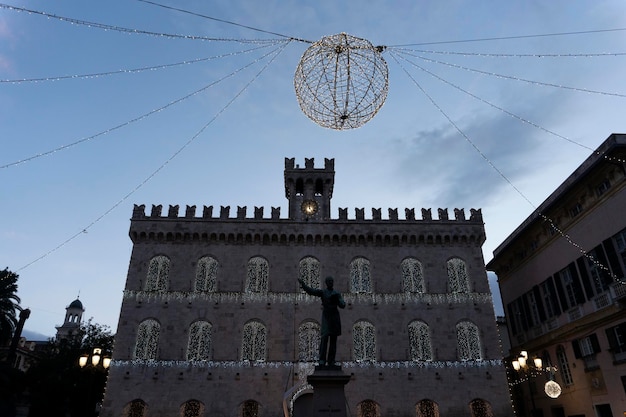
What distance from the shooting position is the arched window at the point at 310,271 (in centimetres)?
2970

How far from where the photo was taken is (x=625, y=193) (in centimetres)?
2175

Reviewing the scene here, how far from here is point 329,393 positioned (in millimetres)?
12109

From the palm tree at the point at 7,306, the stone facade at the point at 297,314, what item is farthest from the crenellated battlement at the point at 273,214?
the palm tree at the point at 7,306

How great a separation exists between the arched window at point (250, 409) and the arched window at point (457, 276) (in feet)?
47.0

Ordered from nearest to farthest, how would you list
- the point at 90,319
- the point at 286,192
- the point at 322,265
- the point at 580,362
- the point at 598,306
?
1. the point at 598,306
2. the point at 580,362
3. the point at 322,265
4. the point at 286,192
5. the point at 90,319

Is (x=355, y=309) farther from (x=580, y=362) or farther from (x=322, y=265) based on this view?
(x=580, y=362)

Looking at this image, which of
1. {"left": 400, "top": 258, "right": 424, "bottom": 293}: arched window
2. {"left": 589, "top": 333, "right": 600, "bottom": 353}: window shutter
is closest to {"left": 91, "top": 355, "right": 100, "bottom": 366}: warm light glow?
{"left": 400, "top": 258, "right": 424, "bottom": 293}: arched window

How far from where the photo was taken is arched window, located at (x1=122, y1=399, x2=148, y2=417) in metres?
25.9

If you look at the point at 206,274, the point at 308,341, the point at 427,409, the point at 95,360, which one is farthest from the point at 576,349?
the point at 95,360

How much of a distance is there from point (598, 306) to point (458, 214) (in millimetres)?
10649

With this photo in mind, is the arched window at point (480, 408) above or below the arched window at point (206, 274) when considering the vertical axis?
below

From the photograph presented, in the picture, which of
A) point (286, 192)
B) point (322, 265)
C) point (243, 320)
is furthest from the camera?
point (286, 192)

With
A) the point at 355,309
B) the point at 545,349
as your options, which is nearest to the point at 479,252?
the point at 545,349

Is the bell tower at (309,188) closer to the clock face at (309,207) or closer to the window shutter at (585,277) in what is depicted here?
the clock face at (309,207)
